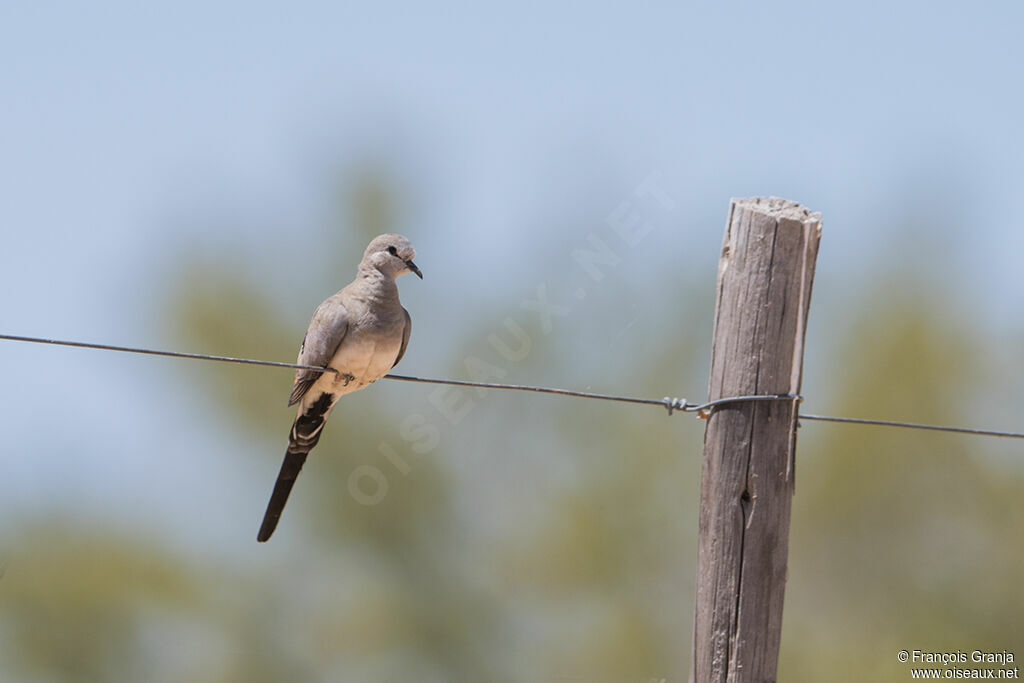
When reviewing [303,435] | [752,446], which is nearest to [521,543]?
[303,435]

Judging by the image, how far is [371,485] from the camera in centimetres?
1560

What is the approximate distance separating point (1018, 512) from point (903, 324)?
275 cm

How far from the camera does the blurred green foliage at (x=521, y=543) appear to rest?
13891mm

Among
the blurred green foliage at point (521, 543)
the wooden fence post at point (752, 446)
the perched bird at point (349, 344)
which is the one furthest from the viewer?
the blurred green foliage at point (521, 543)

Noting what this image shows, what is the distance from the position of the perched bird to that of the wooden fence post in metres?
2.07

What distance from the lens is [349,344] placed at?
515 centimetres

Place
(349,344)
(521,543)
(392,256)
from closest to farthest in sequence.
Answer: (349,344)
(392,256)
(521,543)

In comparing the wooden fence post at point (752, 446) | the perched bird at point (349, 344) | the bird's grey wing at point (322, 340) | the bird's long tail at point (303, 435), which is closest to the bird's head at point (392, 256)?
the perched bird at point (349, 344)

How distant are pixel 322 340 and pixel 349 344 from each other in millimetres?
134

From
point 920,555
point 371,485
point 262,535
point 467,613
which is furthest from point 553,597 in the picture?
point 262,535

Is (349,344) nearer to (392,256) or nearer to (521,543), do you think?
(392,256)

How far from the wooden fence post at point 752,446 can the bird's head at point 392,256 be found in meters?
2.15

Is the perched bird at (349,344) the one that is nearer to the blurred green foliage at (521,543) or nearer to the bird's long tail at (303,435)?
the bird's long tail at (303,435)

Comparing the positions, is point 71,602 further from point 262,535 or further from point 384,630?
point 262,535
